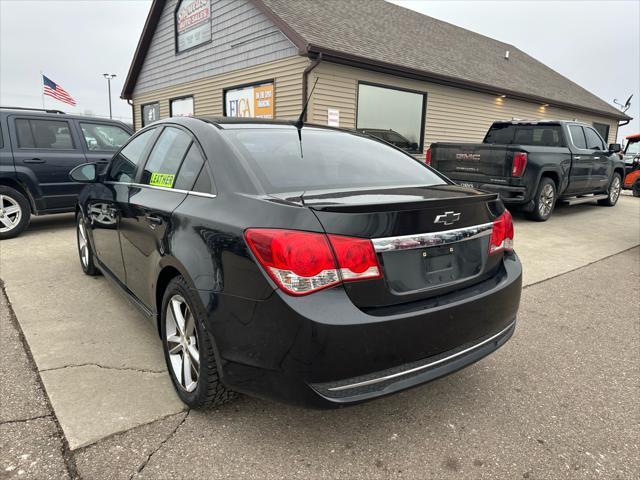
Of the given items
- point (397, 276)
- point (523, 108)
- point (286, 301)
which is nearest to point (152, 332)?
point (286, 301)

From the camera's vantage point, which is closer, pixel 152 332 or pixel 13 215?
pixel 152 332

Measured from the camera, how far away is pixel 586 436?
7.27 ft

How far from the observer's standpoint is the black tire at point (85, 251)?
421cm

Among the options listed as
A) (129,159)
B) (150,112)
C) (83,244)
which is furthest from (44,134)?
(150,112)

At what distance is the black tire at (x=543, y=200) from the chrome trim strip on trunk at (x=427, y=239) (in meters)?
6.51

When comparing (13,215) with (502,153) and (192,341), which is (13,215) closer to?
(192,341)

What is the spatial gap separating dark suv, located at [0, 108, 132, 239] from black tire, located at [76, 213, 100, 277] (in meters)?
2.05

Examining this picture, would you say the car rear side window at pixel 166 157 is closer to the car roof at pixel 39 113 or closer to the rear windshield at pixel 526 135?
the car roof at pixel 39 113

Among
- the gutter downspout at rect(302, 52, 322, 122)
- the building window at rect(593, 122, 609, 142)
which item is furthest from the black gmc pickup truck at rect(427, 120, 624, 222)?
the building window at rect(593, 122, 609, 142)

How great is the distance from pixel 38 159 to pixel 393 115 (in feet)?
26.2

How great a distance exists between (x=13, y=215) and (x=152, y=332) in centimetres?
426

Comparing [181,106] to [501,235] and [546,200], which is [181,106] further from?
[501,235]

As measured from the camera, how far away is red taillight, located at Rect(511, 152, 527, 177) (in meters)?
7.49

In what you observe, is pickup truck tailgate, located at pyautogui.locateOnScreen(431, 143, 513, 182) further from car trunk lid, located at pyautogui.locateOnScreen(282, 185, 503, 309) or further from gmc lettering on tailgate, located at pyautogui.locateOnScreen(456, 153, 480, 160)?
car trunk lid, located at pyautogui.locateOnScreen(282, 185, 503, 309)
